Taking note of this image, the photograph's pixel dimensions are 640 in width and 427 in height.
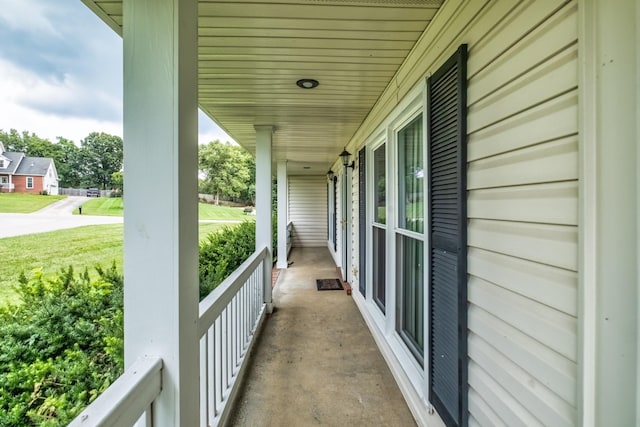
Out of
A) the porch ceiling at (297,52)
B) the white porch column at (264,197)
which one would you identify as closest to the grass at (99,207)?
the porch ceiling at (297,52)

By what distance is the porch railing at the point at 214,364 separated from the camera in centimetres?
82

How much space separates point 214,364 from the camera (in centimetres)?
190

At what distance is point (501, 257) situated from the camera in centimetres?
122

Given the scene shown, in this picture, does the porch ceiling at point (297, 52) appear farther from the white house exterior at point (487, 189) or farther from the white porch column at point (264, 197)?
the white porch column at point (264, 197)

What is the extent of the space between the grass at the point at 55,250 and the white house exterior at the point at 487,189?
45 centimetres

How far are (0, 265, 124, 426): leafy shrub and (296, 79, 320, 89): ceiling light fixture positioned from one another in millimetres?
2092

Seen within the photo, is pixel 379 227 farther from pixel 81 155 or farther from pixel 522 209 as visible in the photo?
pixel 81 155

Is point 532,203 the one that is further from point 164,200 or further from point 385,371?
point 385,371

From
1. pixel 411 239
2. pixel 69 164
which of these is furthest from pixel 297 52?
pixel 411 239

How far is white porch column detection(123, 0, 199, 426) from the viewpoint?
3.30 feet

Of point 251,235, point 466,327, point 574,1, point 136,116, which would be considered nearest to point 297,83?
point 136,116

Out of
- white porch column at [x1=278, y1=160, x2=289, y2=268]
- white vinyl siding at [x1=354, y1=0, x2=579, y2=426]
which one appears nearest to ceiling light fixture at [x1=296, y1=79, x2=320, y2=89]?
white vinyl siding at [x1=354, y1=0, x2=579, y2=426]

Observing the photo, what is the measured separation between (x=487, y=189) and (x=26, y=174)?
168cm

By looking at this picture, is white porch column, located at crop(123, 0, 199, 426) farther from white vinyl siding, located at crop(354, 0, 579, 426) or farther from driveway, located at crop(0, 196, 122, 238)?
white vinyl siding, located at crop(354, 0, 579, 426)
